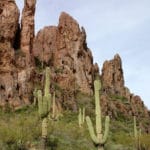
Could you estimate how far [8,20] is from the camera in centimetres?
6788

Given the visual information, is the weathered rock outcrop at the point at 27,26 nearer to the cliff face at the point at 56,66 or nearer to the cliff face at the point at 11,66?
the cliff face at the point at 56,66

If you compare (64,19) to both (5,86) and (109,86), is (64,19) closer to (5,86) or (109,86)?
(109,86)

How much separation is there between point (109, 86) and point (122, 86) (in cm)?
465

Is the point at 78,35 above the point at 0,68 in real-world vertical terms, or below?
above

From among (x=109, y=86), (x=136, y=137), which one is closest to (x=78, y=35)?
(x=109, y=86)

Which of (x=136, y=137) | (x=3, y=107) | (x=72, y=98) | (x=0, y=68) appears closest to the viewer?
(x=136, y=137)

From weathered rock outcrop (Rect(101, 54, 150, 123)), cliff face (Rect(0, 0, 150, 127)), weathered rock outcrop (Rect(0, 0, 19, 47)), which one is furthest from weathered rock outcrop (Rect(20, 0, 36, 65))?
weathered rock outcrop (Rect(101, 54, 150, 123))

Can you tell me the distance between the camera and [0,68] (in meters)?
60.0

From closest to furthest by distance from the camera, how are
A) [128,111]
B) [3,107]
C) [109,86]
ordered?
1. [3,107]
2. [128,111]
3. [109,86]

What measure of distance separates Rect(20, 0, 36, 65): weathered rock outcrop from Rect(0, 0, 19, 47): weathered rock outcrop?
2.47 metres

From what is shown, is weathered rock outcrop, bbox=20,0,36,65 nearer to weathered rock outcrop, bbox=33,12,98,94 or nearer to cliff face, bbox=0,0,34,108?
cliff face, bbox=0,0,34,108

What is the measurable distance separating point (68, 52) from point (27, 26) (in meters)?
14.4

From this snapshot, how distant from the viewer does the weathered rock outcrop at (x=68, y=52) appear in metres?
83.2

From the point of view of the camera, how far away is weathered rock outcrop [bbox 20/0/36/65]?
7119cm
